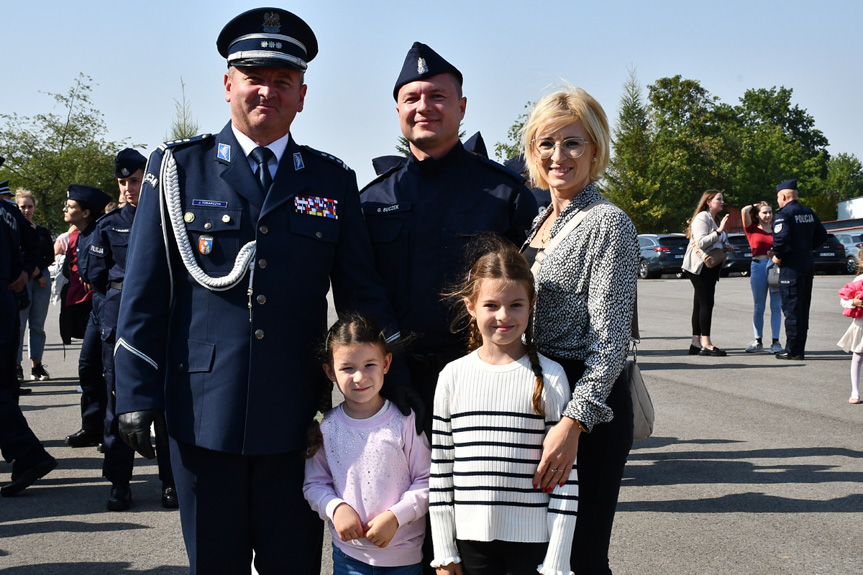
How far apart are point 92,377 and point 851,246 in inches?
1114

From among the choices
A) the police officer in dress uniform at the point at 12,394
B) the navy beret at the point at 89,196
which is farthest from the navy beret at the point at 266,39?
the navy beret at the point at 89,196

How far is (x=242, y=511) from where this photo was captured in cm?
267

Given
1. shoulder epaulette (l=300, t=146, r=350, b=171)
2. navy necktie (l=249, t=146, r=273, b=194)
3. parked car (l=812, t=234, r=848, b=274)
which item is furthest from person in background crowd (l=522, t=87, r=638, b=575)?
parked car (l=812, t=234, r=848, b=274)

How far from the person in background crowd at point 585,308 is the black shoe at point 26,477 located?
409 centimetres

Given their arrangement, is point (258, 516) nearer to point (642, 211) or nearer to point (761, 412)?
point (761, 412)

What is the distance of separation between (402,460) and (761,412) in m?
5.82

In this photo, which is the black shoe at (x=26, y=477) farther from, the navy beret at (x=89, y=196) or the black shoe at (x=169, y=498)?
the navy beret at (x=89, y=196)

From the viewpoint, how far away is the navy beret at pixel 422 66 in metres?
3.06

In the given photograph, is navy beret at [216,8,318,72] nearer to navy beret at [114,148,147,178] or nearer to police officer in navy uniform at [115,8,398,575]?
police officer in navy uniform at [115,8,398,575]

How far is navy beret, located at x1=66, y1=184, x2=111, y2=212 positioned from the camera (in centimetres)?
700

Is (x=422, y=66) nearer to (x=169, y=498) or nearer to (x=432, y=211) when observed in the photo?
(x=432, y=211)

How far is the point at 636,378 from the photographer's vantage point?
9.19 ft

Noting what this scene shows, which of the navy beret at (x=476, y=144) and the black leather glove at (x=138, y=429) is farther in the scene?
the navy beret at (x=476, y=144)

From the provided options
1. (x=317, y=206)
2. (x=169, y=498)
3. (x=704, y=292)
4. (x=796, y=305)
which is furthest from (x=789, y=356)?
(x=317, y=206)
